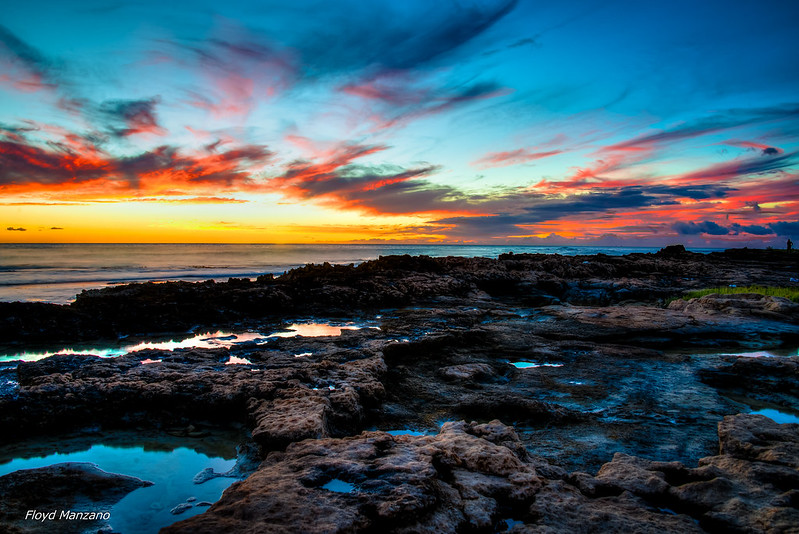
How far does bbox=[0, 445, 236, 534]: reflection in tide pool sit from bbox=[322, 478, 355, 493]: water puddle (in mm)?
1502

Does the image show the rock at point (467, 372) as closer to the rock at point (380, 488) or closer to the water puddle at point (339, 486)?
the rock at point (380, 488)

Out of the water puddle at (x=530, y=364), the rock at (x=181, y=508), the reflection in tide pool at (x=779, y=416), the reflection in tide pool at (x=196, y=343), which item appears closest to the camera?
the rock at (x=181, y=508)

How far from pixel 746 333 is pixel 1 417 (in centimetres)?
1579

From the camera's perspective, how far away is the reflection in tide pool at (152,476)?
372 centimetres

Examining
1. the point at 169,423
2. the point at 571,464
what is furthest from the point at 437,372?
the point at 169,423

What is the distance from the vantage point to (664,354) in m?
9.45

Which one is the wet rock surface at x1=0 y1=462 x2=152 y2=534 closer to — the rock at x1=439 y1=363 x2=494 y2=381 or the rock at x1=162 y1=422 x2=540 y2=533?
the rock at x1=162 y1=422 x2=540 y2=533

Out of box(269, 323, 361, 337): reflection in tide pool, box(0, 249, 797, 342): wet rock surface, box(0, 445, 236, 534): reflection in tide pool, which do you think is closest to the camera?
box(0, 445, 236, 534): reflection in tide pool

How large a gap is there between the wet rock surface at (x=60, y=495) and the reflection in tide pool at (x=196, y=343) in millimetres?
4527

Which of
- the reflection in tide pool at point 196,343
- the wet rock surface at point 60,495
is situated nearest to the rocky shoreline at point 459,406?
the reflection in tide pool at point 196,343

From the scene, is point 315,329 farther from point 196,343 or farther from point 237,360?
point 237,360

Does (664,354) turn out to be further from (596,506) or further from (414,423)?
(596,506)

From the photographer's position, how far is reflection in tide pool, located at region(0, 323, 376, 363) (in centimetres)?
915

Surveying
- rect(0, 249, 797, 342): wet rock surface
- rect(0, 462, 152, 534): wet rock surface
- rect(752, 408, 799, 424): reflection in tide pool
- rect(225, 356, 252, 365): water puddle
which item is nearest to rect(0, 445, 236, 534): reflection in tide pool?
rect(0, 462, 152, 534): wet rock surface
